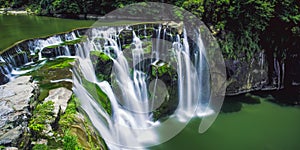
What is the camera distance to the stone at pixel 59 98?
203 inches

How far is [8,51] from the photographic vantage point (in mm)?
7988

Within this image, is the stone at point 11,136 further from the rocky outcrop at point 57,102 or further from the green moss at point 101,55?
the green moss at point 101,55

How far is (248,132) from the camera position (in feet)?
27.1

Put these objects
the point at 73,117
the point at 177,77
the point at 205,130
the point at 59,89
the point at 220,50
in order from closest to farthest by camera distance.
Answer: the point at 73,117
the point at 59,89
the point at 205,130
the point at 177,77
the point at 220,50

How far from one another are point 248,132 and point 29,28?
11.4 meters

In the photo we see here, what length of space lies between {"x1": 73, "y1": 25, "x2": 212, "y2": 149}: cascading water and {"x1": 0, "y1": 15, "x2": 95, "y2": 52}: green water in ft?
11.4

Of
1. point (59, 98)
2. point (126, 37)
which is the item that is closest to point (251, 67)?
point (126, 37)

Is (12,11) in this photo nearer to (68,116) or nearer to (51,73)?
(51,73)

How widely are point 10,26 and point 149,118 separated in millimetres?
10199

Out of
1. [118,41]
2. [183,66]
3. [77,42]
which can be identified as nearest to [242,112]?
[183,66]

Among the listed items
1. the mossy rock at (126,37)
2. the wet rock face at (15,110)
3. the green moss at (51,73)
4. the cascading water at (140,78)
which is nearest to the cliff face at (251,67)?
the cascading water at (140,78)

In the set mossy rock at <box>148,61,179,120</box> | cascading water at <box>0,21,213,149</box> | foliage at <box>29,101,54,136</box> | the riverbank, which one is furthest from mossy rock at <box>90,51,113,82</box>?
the riverbank

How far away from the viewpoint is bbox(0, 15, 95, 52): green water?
1149 cm

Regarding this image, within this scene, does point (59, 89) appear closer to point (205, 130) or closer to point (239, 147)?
point (205, 130)
